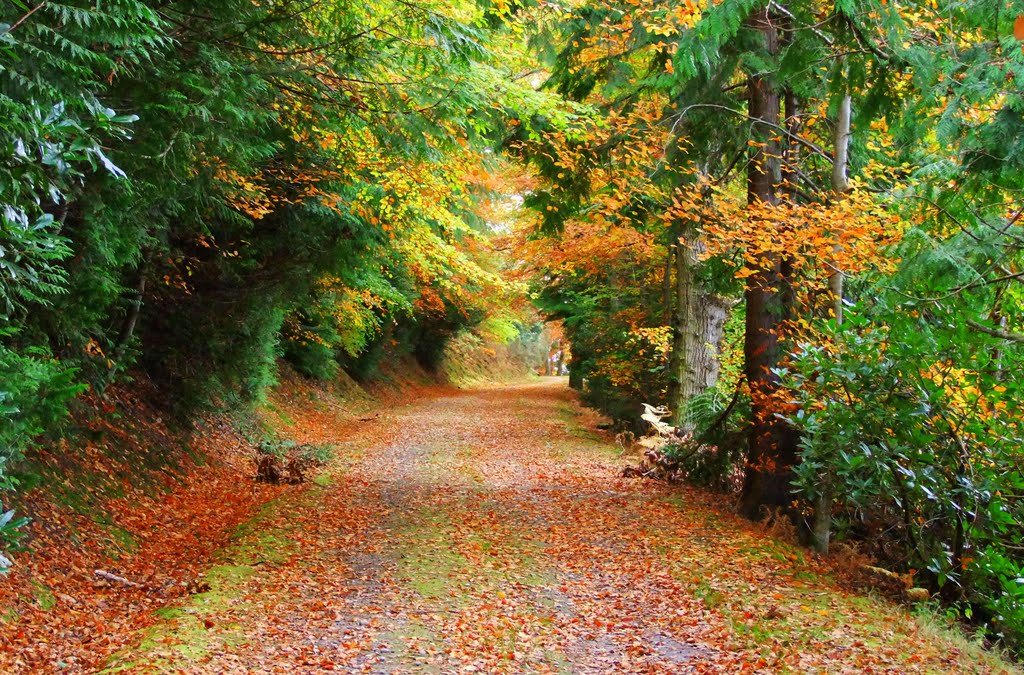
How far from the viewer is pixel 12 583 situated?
17.7ft

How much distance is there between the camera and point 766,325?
29.8 feet

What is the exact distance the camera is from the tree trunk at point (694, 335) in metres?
13.5

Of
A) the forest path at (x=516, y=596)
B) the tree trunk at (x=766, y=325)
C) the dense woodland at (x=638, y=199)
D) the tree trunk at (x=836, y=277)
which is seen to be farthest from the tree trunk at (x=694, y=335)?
the tree trunk at (x=836, y=277)

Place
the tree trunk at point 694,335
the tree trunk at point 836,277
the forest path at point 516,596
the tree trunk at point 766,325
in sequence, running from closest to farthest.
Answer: the forest path at point 516,596, the tree trunk at point 836,277, the tree trunk at point 766,325, the tree trunk at point 694,335

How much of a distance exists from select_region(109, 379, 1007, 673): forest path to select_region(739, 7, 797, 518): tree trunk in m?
0.64

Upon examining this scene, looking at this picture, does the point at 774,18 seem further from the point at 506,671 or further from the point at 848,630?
the point at 506,671

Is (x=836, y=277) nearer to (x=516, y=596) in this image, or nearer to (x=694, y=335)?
(x=516, y=596)

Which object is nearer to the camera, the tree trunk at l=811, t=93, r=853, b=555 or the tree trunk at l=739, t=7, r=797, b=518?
the tree trunk at l=811, t=93, r=853, b=555

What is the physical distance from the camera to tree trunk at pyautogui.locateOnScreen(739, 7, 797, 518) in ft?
29.1

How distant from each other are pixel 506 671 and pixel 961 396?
4.71 meters

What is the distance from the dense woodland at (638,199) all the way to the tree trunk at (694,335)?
0.05 metres

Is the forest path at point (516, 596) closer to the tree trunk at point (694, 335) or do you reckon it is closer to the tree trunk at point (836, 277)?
the tree trunk at point (836, 277)

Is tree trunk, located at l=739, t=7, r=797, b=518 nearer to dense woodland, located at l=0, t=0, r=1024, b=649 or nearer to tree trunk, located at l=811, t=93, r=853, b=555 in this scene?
dense woodland, located at l=0, t=0, r=1024, b=649

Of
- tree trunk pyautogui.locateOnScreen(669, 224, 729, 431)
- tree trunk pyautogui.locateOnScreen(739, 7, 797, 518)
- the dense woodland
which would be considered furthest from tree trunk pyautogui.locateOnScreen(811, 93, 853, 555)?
tree trunk pyautogui.locateOnScreen(669, 224, 729, 431)
